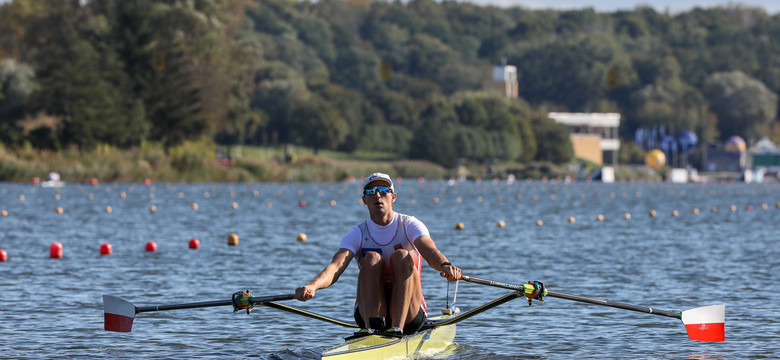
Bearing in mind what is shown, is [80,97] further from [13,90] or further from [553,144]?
[553,144]

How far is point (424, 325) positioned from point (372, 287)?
121 centimetres

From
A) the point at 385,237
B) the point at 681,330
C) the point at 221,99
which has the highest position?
the point at 221,99

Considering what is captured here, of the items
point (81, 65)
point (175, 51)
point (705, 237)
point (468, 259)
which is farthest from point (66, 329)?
point (175, 51)

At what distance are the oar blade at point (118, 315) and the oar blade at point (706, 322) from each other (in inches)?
332

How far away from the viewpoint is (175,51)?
4126 inches

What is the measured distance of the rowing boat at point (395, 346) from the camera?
15930 millimetres

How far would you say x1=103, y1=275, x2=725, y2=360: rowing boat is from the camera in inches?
641

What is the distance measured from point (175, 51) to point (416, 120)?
9694 cm

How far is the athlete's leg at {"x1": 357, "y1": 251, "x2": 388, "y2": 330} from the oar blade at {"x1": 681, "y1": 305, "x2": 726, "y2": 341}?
494 cm

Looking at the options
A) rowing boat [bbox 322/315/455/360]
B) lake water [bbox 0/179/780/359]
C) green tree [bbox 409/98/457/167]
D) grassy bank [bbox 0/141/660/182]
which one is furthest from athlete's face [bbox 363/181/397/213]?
green tree [bbox 409/98/457/167]

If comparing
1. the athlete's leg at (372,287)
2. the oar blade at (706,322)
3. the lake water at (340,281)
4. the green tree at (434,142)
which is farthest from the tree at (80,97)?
the athlete's leg at (372,287)

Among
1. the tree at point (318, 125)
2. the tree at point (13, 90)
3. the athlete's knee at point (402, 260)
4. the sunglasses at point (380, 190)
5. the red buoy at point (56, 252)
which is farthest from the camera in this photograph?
the tree at point (318, 125)

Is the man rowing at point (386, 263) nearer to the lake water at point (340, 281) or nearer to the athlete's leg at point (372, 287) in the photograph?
the athlete's leg at point (372, 287)

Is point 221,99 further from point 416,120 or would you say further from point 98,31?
point 416,120
